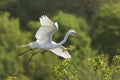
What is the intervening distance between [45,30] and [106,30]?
46321 millimetres

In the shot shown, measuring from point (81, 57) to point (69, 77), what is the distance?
43151 millimetres

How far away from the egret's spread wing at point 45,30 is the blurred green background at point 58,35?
2948 cm

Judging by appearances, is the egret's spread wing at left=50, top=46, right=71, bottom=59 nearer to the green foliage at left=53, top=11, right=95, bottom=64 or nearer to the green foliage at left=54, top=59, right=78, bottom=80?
the green foliage at left=54, top=59, right=78, bottom=80

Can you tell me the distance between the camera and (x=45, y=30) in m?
27.2

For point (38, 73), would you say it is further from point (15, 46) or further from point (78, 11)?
point (78, 11)

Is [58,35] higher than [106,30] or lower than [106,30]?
lower

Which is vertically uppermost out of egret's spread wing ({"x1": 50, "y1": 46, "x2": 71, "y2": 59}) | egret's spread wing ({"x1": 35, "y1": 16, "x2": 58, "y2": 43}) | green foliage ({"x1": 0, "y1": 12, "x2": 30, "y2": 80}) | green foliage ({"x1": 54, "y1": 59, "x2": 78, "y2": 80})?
green foliage ({"x1": 0, "y1": 12, "x2": 30, "y2": 80})

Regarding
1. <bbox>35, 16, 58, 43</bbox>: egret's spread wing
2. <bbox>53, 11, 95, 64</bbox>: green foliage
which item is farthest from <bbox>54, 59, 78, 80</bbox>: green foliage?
<bbox>53, 11, 95, 64</bbox>: green foliage

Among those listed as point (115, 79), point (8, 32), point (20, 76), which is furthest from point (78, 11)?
point (115, 79)

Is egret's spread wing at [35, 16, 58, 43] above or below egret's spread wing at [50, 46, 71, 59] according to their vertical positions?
above

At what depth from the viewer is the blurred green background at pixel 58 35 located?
65812 mm

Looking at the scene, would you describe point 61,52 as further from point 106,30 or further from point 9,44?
point 106,30

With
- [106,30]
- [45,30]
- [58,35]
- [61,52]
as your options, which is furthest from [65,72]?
[106,30]

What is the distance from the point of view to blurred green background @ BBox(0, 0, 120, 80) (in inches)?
2591
